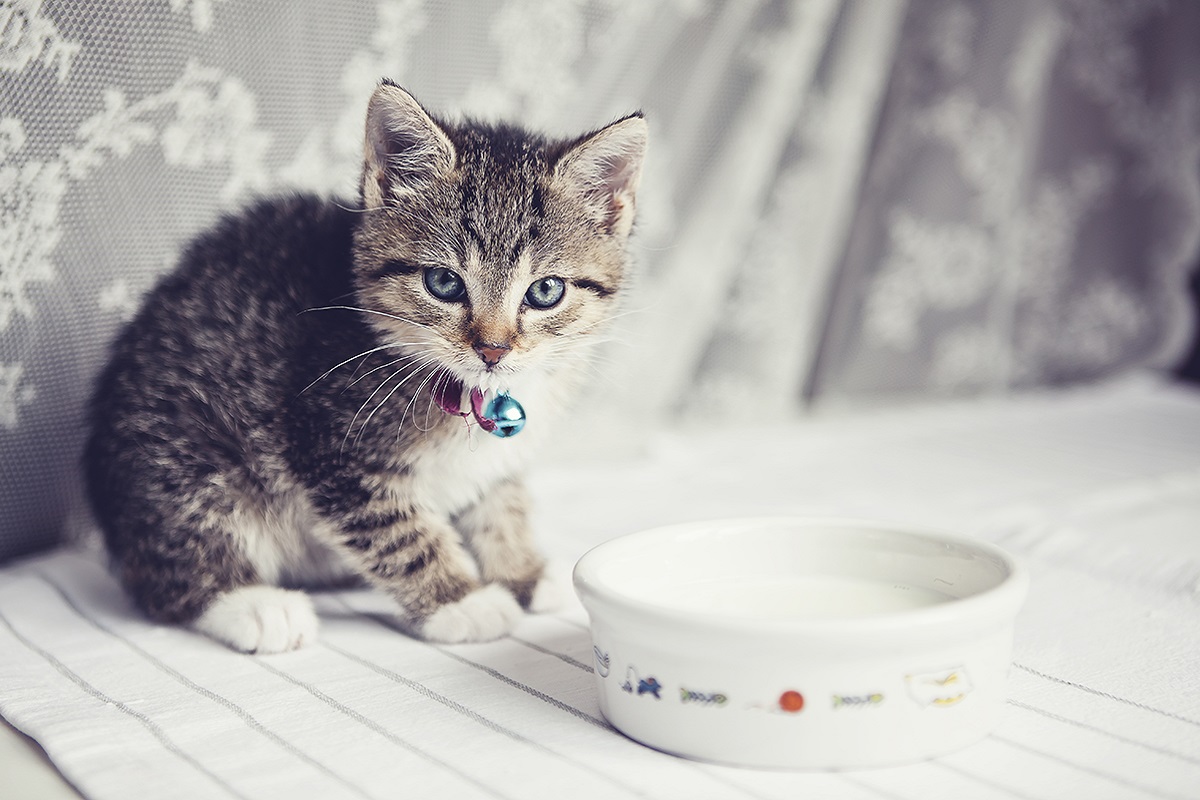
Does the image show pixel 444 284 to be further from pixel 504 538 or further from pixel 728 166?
pixel 728 166

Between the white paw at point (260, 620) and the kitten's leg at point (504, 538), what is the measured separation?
20 centimetres

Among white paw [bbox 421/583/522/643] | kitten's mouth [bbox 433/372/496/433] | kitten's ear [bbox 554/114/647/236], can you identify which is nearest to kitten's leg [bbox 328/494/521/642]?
white paw [bbox 421/583/522/643]

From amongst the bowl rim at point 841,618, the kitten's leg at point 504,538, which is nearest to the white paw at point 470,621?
the kitten's leg at point 504,538

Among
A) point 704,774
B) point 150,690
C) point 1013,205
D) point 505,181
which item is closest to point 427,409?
point 505,181

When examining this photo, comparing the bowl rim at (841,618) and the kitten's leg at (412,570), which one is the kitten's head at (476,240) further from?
the bowl rim at (841,618)

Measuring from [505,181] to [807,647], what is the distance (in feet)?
1.80

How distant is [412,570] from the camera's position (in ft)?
3.27

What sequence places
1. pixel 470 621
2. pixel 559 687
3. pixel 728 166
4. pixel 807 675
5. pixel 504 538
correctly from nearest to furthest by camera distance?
pixel 807 675 → pixel 559 687 → pixel 470 621 → pixel 504 538 → pixel 728 166

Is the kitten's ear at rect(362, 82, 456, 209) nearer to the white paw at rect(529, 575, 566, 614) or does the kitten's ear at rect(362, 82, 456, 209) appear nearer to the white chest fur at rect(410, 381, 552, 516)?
the white chest fur at rect(410, 381, 552, 516)

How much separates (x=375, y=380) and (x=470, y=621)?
25 centimetres

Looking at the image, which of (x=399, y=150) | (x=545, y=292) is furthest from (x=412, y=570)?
(x=399, y=150)

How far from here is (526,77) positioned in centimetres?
156

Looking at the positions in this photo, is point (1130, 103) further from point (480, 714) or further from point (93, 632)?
point (93, 632)

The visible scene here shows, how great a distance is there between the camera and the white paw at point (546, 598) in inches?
41.8
